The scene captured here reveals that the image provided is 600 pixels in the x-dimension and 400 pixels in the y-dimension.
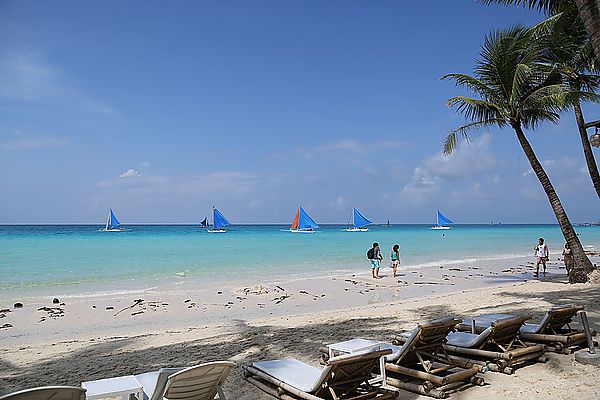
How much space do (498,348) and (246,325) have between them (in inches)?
194

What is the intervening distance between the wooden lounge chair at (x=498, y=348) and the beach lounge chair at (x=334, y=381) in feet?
4.84

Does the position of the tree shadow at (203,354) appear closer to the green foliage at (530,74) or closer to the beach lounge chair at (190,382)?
the beach lounge chair at (190,382)

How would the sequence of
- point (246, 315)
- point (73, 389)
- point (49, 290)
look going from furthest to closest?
point (49, 290), point (246, 315), point (73, 389)

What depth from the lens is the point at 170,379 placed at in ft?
12.5

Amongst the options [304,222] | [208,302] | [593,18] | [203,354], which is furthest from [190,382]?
[304,222]

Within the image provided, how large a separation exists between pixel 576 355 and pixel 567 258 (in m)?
9.31

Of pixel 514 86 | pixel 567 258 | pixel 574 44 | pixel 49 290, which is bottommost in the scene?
pixel 49 290

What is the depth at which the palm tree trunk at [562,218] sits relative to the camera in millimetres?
12461

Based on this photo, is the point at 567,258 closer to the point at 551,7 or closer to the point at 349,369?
the point at 551,7

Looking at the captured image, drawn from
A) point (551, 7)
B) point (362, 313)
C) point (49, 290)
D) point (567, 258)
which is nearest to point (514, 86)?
point (551, 7)

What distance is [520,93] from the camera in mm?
12938

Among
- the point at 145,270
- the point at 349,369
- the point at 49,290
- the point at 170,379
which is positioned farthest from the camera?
the point at 145,270

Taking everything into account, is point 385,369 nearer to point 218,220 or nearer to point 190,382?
point 190,382

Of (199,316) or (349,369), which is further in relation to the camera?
(199,316)
